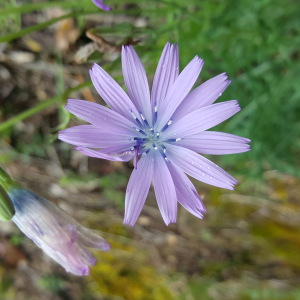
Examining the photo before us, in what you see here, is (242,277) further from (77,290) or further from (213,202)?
(77,290)

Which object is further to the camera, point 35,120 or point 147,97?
point 35,120

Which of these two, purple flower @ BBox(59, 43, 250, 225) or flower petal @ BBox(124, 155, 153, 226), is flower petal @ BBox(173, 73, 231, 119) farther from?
flower petal @ BBox(124, 155, 153, 226)

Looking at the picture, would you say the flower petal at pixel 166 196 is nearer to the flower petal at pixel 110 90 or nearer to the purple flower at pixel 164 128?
the purple flower at pixel 164 128

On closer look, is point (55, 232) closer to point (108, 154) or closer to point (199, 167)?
point (108, 154)

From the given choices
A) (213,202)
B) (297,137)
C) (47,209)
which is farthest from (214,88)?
(213,202)

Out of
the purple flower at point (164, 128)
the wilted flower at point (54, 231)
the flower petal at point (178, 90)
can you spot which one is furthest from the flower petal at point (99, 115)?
the wilted flower at point (54, 231)

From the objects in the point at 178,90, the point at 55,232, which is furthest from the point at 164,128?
the point at 55,232
